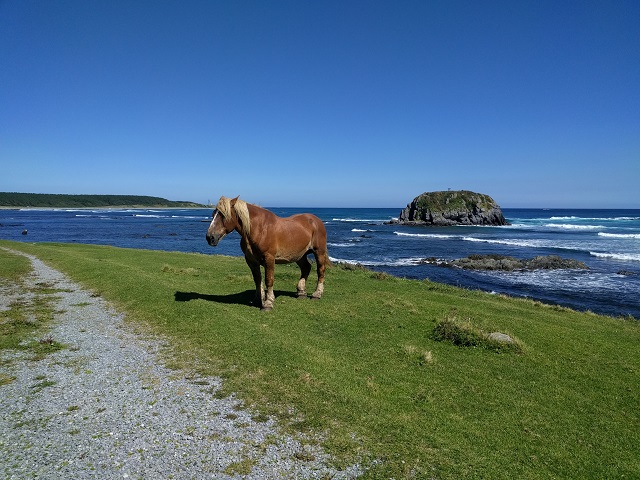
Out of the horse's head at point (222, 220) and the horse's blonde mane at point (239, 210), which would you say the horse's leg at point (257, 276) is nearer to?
the horse's blonde mane at point (239, 210)

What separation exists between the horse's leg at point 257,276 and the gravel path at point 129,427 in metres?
4.49

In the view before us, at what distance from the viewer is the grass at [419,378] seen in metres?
5.80

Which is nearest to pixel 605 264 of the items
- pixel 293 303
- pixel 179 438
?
pixel 293 303

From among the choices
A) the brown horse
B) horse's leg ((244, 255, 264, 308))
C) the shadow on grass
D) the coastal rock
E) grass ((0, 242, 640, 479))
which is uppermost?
the brown horse

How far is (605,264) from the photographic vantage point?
4381cm

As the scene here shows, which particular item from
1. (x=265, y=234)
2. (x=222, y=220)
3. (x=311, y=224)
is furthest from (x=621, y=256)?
(x=222, y=220)

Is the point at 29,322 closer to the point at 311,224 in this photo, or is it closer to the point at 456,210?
the point at 311,224

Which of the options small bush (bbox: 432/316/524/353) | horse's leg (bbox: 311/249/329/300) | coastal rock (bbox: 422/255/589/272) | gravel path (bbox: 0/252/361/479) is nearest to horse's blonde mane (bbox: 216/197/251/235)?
horse's leg (bbox: 311/249/329/300)

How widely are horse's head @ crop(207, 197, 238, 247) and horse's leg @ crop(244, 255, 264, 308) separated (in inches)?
54.2

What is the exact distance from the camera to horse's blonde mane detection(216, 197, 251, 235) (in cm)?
1162

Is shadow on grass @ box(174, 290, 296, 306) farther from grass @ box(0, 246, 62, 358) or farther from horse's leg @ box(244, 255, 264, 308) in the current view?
grass @ box(0, 246, 62, 358)

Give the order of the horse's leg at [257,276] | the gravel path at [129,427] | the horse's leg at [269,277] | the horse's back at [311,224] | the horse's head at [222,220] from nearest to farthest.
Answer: the gravel path at [129,427], the horse's head at [222,220], the horse's leg at [269,277], the horse's leg at [257,276], the horse's back at [311,224]

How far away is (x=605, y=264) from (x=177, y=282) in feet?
154

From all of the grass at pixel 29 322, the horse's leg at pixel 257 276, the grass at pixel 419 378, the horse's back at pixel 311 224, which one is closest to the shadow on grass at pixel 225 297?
the grass at pixel 419 378
